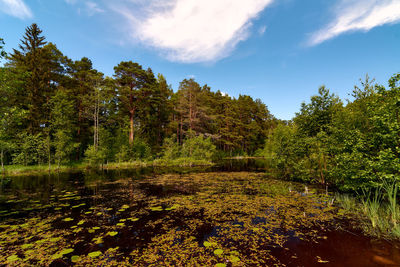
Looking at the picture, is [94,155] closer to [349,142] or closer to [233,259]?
[233,259]

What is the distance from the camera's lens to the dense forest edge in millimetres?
6582

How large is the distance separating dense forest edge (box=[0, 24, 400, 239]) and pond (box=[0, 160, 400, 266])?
1680mm

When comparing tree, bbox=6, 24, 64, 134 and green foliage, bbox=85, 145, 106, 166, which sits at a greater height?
tree, bbox=6, 24, 64, 134

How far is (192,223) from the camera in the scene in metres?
6.09

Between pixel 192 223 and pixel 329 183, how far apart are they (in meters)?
11.1

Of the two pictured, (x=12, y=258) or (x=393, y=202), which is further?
(x=393, y=202)

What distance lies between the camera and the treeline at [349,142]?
6035mm

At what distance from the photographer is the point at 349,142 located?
297 inches

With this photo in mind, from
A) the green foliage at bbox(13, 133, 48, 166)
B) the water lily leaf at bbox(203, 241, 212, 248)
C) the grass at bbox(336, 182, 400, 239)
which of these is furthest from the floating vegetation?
the green foliage at bbox(13, 133, 48, 166)

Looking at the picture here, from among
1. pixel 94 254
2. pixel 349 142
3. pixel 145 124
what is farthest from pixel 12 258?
pixel 145 124

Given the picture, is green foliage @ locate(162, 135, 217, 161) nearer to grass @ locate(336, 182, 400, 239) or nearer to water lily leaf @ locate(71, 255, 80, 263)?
grass @ locate(336, 182, 400, 239)

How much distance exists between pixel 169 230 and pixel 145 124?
2950 centimetres

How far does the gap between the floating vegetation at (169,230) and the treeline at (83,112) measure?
9468mm

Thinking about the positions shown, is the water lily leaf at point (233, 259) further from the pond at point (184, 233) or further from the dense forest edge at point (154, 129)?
the dense forest edge at point (154, 129)
